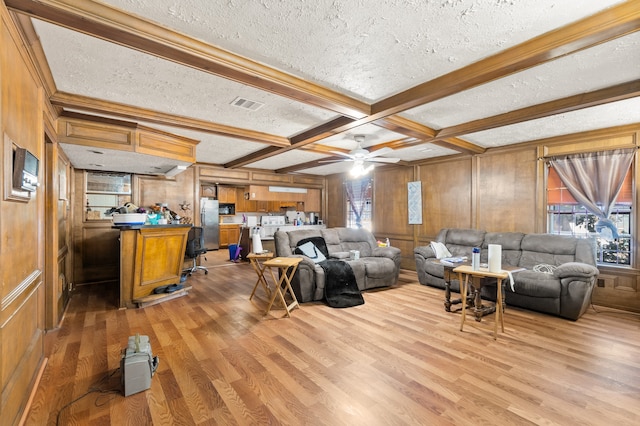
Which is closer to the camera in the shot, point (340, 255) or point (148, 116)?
point (148, 116)

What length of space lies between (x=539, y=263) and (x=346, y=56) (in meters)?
4.09

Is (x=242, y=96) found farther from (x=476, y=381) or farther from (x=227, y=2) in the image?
(x=476, y=381)

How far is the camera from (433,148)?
512 centimetres

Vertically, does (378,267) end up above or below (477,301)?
above

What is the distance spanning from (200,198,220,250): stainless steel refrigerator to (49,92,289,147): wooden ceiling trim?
16.5 ft

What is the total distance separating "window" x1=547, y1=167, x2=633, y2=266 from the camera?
3955mm

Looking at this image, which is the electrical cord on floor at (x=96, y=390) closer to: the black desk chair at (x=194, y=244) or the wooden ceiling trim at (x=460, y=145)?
the black desk chair at (x=194, y=244)

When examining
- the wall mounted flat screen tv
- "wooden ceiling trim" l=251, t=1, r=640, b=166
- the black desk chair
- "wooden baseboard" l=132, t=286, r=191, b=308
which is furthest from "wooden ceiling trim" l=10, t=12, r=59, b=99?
the black desk chair

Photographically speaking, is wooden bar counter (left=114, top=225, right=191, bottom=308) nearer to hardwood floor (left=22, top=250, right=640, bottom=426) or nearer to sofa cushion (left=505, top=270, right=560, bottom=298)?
hardwood floor (left=22, top=250, right=640, bottom=426)

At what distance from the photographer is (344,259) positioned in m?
4.99

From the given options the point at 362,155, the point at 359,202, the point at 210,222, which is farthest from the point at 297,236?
the point at 210,222

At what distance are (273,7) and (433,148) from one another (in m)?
4.14

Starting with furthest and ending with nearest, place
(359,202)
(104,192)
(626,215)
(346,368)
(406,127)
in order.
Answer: (359,202), (104,192), (626,215), (406,127), (346,368)

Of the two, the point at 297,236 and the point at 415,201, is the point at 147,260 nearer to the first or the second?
the point at 297,236
